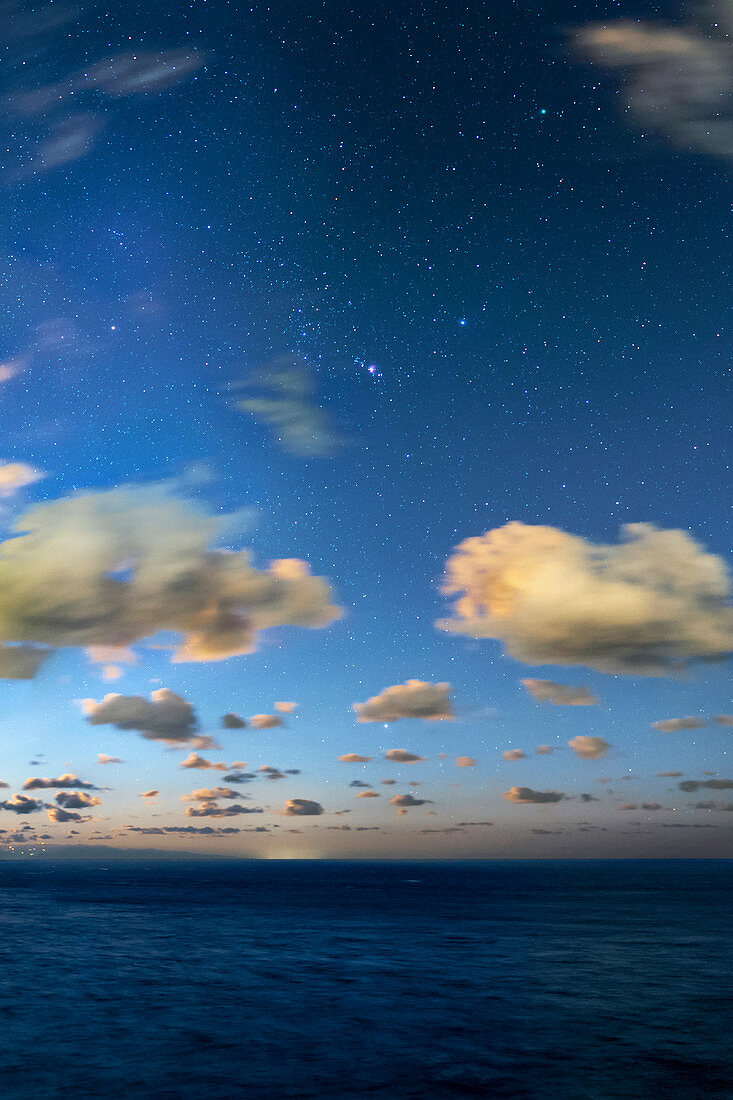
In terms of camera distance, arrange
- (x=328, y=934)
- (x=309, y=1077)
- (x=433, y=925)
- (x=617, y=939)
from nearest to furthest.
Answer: (x=309, y=1077)
(x=617, y=939)
(x=328, y=934)
(x=433, y=925)

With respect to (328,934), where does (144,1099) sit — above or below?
above

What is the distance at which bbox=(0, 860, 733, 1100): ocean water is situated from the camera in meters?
32.1

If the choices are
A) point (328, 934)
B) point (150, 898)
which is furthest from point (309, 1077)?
point (150, 898)

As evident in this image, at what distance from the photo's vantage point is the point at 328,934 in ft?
293

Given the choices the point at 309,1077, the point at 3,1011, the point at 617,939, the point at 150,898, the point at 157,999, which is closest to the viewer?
the point at 309,1077

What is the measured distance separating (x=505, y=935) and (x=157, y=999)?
1979 inches

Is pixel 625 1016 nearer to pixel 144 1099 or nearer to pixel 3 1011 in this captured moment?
pixel 144 1099

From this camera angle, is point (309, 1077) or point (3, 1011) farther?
point (3, 1011)

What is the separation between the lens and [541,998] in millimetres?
49406

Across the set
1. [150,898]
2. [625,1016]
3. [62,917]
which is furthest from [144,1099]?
[150,898]

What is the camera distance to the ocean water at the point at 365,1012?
3212 cm

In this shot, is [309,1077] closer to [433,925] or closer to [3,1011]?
[3,1011]

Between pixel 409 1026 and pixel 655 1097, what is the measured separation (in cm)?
1568

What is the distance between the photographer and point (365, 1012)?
150 feet
